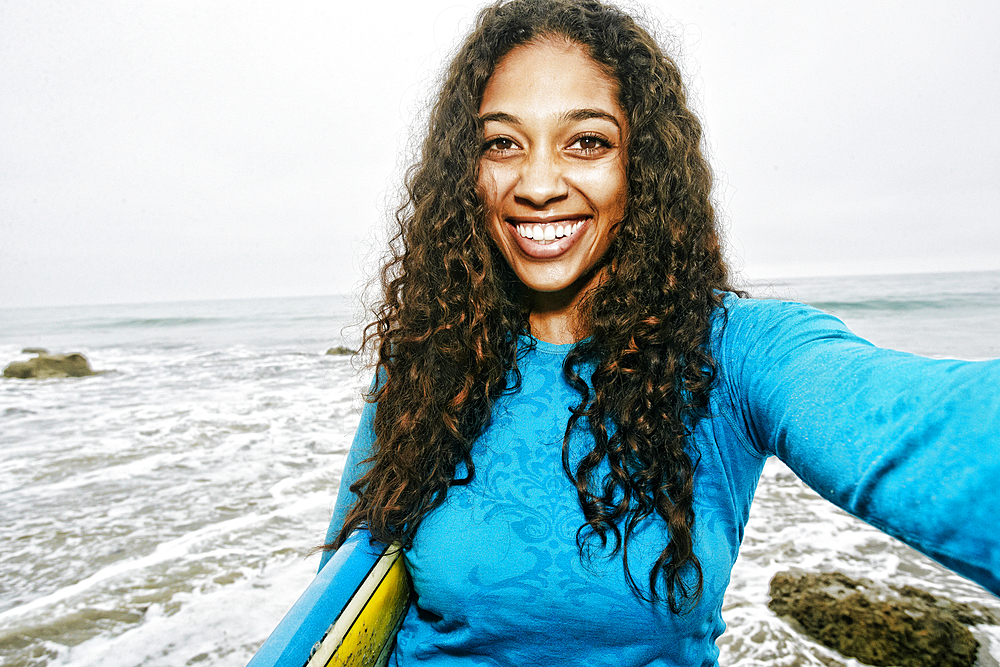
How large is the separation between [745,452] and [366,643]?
1.04 metres

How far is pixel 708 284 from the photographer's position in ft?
4.64

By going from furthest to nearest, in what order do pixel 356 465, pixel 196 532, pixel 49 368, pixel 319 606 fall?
pixel 49 368 < pixel 196 532 < pixel 356 465 < pixel 319 606

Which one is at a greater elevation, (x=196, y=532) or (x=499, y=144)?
(x=499, y=144)

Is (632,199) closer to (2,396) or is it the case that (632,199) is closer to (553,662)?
(553,662)

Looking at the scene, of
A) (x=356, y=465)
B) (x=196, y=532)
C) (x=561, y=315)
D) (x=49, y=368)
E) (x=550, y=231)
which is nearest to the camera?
(x=550, y=231)

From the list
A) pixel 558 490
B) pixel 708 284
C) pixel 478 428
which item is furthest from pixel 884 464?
pixel 478 428

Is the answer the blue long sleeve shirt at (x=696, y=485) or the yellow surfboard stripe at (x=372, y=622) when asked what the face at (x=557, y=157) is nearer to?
the blue long sleeve shirt at (x=696, y=485)

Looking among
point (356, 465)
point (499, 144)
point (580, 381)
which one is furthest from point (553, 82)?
point (356, 465)

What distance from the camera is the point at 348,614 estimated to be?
1.35 m

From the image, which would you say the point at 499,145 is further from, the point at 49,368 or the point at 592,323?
the point at 49,368

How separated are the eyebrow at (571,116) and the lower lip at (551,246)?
256 millimetres

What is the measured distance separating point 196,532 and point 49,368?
12.0 m

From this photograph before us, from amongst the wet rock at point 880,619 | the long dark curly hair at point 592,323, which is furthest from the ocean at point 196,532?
the long dark curly hair at point 592,323

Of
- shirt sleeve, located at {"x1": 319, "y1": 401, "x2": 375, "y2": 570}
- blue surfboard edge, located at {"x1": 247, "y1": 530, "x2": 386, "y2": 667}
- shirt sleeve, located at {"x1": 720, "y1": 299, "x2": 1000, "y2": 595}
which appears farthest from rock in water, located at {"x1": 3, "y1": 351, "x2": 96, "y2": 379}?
shirt sleeve, located at {"x1": 720, "y1": 299, "x2": 1000, "y2": 595}
